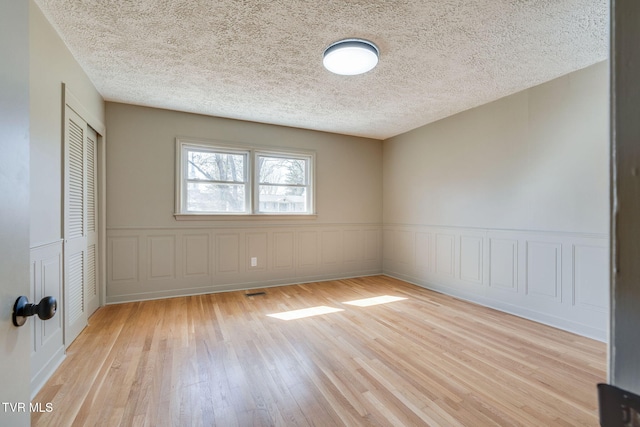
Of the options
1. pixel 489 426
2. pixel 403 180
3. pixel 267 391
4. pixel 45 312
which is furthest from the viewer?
pixel 403 180

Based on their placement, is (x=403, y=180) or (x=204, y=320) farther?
(x=403, y=180)

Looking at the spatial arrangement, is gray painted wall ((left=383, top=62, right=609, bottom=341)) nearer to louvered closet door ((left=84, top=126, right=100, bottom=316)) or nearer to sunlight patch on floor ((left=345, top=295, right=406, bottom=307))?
sunlight patch on floor ((left=345, top=295, right=406, bottom=307))

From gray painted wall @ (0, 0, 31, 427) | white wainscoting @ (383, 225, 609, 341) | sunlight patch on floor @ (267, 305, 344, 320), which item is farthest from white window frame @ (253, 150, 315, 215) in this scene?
gray painted wall @ (0, 0, 31, 427)

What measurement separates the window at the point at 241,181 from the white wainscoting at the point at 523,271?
2068 millimetres

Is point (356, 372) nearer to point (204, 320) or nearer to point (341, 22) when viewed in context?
point (204, 320)

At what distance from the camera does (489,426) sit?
4.96 feet

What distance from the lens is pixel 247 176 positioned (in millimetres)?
4230

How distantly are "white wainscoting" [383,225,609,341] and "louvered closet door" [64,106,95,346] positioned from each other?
405 cm

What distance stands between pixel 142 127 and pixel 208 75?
1481 millimetres

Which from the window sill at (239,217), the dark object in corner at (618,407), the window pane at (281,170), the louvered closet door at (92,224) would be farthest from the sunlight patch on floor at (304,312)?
the dark object in corner at (618,407)

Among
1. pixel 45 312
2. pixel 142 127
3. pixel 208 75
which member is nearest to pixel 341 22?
pixel 208 75

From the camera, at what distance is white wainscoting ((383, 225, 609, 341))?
8.57ft

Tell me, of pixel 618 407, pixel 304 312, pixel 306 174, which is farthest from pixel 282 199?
pixel 618 407

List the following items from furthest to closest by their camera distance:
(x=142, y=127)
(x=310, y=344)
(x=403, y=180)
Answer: (x=403, y=180) → (x=142, y=127) → (x=310, y=344)
